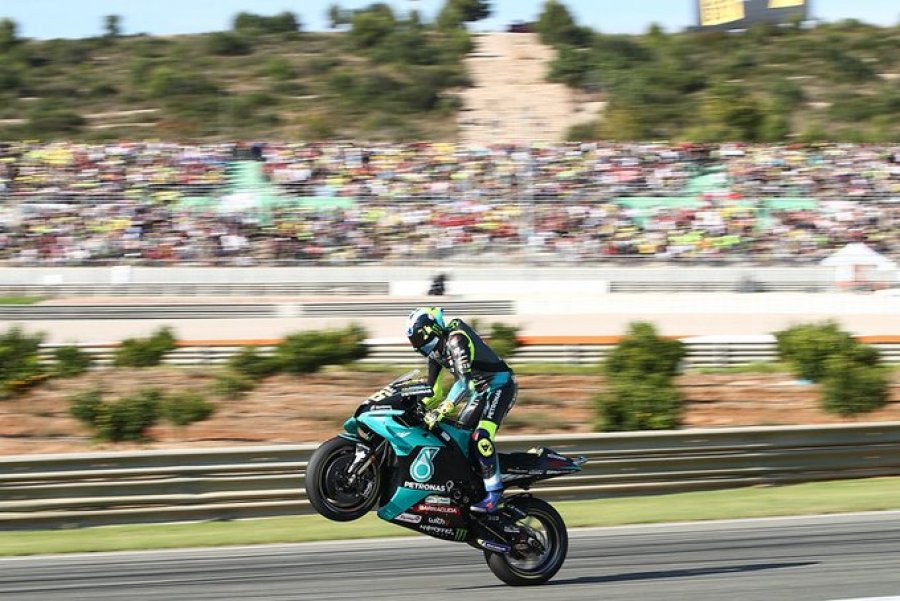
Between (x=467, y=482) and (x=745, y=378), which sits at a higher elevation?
(x=467, y=482)

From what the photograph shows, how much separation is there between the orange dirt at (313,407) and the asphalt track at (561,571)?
20.2 feet

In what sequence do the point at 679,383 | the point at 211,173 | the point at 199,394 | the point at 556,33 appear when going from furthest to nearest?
the point at 556,33
the point at 211,173
the point at 679,383
the point at 199,394

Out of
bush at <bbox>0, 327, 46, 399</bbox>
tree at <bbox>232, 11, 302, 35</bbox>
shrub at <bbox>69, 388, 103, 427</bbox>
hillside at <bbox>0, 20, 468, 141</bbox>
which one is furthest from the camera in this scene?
tree at <bbox>232, 11, 302, 35</bbox>

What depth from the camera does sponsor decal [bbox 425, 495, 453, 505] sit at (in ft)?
25.6

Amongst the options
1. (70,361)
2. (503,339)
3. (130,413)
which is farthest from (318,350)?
(130,413)

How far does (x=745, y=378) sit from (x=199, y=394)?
9.23 metres

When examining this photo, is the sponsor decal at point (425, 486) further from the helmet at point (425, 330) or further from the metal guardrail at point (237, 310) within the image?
the metal guardrail at point (237, 310)

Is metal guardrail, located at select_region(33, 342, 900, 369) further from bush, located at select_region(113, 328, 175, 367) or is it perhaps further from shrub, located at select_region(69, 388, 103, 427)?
shrub, located at select_region(69, 388, 103, 427)

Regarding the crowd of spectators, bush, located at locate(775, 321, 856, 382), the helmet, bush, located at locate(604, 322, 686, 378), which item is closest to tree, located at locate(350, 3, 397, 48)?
the crowd of spectators

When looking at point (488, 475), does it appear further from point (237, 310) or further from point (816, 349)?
point (237, 310)

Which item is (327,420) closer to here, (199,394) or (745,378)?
(199,394)

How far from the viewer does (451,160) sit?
42.1 meters

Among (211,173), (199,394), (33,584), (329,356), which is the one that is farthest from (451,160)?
(33,584)

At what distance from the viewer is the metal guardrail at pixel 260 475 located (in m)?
11.1
